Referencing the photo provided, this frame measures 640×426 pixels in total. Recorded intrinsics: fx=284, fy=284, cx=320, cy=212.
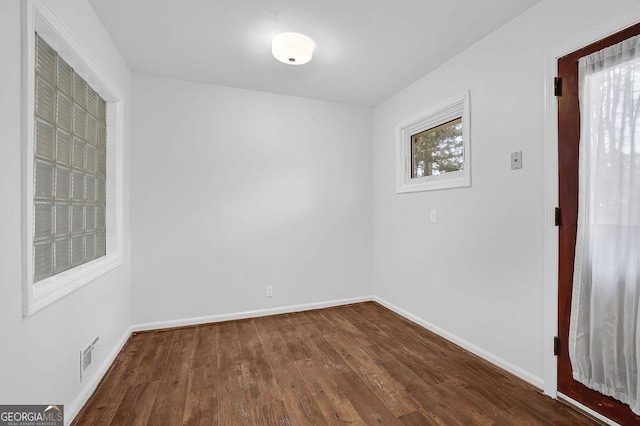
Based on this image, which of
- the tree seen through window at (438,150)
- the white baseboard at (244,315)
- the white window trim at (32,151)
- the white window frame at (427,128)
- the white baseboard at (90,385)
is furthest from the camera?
the white baseboard at (244,315)

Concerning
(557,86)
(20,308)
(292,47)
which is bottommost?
(20,308)

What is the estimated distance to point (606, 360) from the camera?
60.7 inches

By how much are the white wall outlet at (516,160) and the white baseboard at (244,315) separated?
2.35 meters

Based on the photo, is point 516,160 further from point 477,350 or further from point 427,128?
point 477,350

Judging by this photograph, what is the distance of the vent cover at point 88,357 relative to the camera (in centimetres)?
172

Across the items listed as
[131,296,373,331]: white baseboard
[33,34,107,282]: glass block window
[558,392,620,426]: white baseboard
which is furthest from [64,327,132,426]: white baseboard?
[558,392,620,426]: white baseboard

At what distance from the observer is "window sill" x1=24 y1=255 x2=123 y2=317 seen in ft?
4.19

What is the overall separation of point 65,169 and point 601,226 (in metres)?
3.10

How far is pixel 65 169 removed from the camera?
1712 mm

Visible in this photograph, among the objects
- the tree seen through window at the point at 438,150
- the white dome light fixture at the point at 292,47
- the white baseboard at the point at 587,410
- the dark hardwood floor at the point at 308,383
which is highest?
the white dome light fixture at the point at 292,47

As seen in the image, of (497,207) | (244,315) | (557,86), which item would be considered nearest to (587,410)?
(497,207)

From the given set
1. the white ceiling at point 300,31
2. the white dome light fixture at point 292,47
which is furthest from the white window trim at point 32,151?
the white dome light fixture at point 292,47

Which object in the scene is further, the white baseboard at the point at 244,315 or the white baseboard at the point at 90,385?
the white baseboard at the point at 244,315

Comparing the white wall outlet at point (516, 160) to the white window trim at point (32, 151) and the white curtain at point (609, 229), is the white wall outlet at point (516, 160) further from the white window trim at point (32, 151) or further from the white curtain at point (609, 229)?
the white window trim at point (32, 151)
